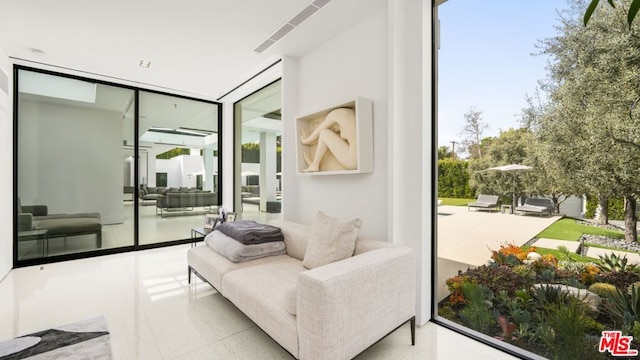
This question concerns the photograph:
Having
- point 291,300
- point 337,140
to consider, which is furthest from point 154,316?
point 337,140

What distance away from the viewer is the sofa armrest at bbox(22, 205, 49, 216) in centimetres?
405

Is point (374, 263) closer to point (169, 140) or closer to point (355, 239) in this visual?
point (355, 239)

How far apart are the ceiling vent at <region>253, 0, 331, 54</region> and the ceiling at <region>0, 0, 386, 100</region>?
0.13ft

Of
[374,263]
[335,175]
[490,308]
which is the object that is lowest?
[490,308]

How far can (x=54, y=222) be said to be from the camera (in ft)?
13.8

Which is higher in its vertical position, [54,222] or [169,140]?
[169,140]

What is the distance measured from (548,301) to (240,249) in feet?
7.89

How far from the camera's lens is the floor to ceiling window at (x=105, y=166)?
4.09 metres

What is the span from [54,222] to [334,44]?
180 inches

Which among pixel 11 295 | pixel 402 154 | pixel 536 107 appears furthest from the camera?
pixel 11 295

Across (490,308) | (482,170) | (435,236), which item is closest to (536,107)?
(482,170)

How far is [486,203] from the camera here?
93.6 inches

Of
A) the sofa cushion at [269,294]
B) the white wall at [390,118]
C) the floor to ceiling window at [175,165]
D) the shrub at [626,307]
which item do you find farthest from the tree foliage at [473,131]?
the floor to ceiling window at [175,165]

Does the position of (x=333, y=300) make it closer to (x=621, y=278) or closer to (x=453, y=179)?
(x=453, y=179)
